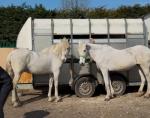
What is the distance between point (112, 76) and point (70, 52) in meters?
1.61

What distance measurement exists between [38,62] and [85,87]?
182cm

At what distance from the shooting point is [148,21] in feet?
55.0

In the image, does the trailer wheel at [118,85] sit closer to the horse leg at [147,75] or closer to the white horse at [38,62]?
the horse leg at [147,75]

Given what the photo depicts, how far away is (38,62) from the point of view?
1446 centimetres

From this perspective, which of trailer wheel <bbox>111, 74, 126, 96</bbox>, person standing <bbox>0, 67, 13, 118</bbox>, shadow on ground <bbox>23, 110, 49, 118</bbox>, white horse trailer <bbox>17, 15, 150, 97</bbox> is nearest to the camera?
person standing <bbox>0, 67, 13, 118</bbox>

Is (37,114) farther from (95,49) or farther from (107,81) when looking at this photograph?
(95,49)

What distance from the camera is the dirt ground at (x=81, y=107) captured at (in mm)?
12023

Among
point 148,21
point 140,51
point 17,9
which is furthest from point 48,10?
point 140,51

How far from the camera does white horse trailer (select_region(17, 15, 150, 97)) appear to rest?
49.5ft

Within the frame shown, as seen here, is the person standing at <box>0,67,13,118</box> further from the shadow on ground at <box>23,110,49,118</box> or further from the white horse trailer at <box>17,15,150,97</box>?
the white horse trailer at <box>17,15,150,97</box>

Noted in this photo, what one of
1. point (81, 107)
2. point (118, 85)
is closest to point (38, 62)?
Result: point (81, 107)

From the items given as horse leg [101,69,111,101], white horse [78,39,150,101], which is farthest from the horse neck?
horse leg [101,69,111,101]

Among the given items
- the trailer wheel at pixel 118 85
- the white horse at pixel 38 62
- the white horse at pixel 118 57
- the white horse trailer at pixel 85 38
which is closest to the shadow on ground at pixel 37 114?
the white horse at pixel 38 62

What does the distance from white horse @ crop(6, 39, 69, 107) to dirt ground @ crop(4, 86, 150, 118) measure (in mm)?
557
